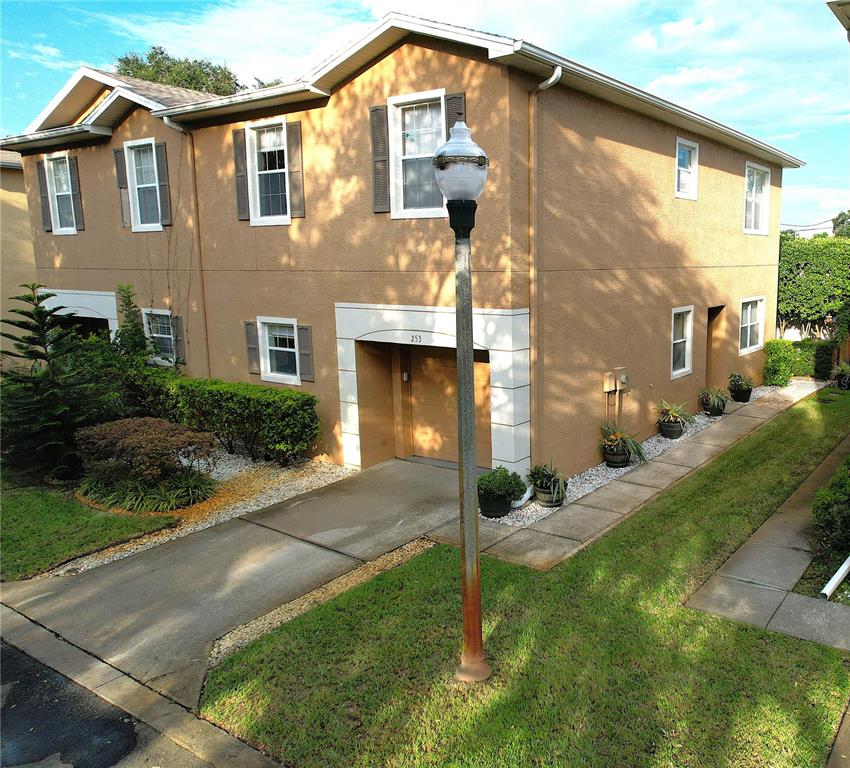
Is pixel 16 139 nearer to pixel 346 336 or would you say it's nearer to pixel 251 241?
pixel 251 241

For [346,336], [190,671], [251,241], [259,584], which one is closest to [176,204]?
[251,241]

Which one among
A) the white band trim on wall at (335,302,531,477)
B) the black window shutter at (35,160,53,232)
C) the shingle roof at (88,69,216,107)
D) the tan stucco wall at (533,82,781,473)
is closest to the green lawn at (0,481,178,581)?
the white band trim on wall at (335,302,531,477)

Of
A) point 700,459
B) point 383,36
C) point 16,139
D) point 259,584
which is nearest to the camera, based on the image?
point 259,584

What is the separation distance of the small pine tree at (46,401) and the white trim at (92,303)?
3946mm

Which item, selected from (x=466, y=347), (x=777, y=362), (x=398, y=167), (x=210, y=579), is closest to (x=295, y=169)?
(x=398, y=167)

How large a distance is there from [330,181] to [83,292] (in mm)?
7857

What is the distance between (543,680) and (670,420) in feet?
28.1

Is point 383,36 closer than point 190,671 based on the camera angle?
No

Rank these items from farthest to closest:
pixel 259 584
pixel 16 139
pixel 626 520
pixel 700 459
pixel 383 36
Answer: pixel 16 139 < pixel 700 459 < pixel 383 36 < pixel 626 520 < pixel 259 584

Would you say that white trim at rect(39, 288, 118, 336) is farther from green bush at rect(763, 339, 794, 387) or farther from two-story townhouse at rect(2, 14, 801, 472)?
green bush at rect(763, 339, 794, 387)

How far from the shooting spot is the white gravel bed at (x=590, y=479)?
935 centimetres

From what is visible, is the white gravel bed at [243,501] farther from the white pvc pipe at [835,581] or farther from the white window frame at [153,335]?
the white pvc pipe at [835,581]

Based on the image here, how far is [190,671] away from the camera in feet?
19.6

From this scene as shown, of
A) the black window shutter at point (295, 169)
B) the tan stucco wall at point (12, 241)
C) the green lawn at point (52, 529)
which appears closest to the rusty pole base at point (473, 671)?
Result: the green lawn at point (52, 529)
